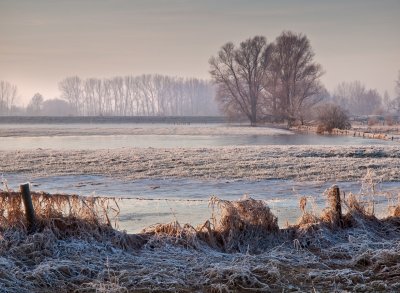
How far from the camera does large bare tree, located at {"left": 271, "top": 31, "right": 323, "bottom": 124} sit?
87.8 m

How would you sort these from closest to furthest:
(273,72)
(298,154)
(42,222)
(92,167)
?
1. (42,222)
2. (92,167)
3. (298,154)
4. (273,72)

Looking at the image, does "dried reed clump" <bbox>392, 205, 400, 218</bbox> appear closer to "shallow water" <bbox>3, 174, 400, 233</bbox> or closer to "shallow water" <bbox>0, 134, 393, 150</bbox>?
"shallow water" <bbox>3, 174, 400, 233</bbox>

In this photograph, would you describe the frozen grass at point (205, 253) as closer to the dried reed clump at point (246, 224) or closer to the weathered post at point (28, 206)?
the dried reed clump at point (246, 224)

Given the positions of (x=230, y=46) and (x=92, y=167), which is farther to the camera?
(x=230, y=46)

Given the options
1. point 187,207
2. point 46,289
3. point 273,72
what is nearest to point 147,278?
point 46,289

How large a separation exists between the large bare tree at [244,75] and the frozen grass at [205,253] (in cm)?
8416

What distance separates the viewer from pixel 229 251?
899 cm

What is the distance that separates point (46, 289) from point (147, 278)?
4.67 feet

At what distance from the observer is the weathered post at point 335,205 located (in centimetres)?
986

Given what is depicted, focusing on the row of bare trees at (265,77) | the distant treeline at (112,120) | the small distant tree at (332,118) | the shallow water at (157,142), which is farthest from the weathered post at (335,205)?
the distant treeline at (112,120)

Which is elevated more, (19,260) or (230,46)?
(230,46)

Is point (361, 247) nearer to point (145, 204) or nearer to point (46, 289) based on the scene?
point (46, 289)

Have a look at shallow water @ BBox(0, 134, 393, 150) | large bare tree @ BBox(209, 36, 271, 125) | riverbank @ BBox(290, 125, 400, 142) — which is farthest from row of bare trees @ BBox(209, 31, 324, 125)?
shallow water @ BBox(0, 134, 393, 150)

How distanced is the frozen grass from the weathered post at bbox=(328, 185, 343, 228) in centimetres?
11
